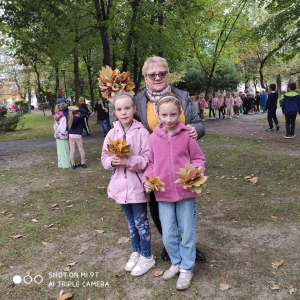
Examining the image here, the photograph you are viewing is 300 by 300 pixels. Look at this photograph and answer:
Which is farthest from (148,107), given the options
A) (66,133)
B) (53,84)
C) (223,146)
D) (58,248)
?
(53,84)

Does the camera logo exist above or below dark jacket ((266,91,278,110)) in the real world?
below

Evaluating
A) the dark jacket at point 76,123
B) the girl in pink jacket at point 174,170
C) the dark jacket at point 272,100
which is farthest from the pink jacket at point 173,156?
the dark jacket at point 272,100

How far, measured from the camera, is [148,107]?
3.16 m

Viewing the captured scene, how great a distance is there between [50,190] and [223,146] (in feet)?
20.7

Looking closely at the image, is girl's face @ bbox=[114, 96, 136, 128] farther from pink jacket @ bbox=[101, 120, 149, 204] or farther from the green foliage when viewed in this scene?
the green foliage

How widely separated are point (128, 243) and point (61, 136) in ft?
17.4

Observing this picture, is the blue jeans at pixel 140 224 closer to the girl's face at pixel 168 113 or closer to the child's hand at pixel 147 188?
the child's hand at pixel 147 188

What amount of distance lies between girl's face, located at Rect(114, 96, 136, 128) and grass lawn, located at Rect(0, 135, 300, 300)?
1725 millimetres

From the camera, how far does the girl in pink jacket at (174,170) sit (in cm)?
289

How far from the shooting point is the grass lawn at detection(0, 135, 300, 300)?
3.09 metres

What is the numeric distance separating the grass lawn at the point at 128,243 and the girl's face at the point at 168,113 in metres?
1.66

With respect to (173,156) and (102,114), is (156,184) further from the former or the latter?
(102,114)

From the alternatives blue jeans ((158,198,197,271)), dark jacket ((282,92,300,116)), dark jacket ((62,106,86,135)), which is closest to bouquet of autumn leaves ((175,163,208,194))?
blue jeans ((158,198,197,271))

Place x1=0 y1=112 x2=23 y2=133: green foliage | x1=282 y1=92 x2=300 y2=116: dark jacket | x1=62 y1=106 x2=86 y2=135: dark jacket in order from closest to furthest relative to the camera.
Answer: x1=62 y1=106 x2=86 y2=135: dark jacket < x1=282 y1=92 x2=300 y2=116: dark jacket < x1=0 y1=112 x2=23 y2=133: green foliage
